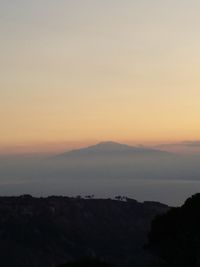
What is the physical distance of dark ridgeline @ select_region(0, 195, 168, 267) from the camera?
2542 inches

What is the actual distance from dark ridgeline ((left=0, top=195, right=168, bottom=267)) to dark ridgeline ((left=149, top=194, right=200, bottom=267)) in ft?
97.5

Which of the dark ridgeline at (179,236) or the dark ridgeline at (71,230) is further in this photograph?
the dark ridgeline at (71,230)

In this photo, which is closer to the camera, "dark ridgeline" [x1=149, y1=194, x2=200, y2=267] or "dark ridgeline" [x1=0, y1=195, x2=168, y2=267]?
"dark ridgeline" [x1=149, y1=194, x2=200, y2=267]

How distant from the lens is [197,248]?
25688 millimetres

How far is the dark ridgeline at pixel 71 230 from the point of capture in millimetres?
64562

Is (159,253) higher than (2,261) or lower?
higher

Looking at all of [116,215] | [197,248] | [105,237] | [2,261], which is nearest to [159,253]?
[197,248]

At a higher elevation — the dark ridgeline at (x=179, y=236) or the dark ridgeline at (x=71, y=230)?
the dark ridgeline at (x=179, y=236)

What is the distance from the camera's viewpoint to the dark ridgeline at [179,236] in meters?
25.8

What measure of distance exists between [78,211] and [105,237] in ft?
36.0

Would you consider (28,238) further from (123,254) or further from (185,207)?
(185,207)

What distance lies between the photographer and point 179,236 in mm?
26625

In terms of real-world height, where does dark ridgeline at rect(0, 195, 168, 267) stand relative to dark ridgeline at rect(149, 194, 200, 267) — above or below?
below

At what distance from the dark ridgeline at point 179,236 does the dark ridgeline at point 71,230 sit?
29718 mm
